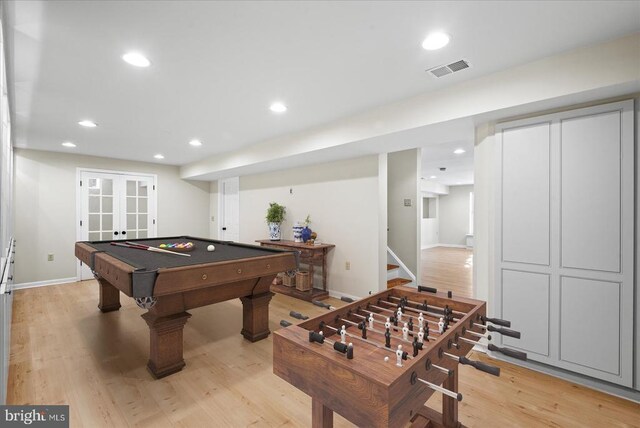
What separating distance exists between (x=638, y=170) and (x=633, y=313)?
38.9 inches

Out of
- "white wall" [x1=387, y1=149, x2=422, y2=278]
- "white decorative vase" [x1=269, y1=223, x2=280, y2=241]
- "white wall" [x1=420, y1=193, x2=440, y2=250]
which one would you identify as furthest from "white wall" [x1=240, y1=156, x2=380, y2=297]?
"white wall" [x1=420, y1=193, x2=440, y2=250]

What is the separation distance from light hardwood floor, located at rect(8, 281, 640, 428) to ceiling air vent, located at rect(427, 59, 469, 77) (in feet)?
7.46

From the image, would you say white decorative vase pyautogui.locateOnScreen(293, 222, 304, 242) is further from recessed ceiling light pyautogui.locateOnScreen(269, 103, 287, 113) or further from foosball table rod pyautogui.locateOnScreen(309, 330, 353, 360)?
foosball table rod pyautogui.locateOnScreen(309, 330, 353, 360)

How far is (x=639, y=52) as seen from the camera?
1798 mm

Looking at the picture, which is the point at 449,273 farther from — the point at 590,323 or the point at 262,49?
the point at 262,49

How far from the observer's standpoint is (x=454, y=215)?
11266mm

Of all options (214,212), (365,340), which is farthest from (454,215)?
(365,340)

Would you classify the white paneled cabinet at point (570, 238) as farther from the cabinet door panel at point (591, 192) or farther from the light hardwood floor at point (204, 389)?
the light hardwood floor at point (204, 389)

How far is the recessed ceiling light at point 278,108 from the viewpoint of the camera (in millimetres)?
2988

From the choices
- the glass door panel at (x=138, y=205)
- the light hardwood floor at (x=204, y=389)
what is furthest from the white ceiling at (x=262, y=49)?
the glass door panel at (x=138, y=205)

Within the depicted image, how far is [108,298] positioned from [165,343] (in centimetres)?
213

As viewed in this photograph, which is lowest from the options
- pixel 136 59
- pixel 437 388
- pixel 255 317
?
pixel 255 317

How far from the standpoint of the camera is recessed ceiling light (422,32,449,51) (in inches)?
71.6

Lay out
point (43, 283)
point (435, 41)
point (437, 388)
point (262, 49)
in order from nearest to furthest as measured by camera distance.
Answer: point (437, 388), point (435, 41), point (262, 49), point (43, 283)
